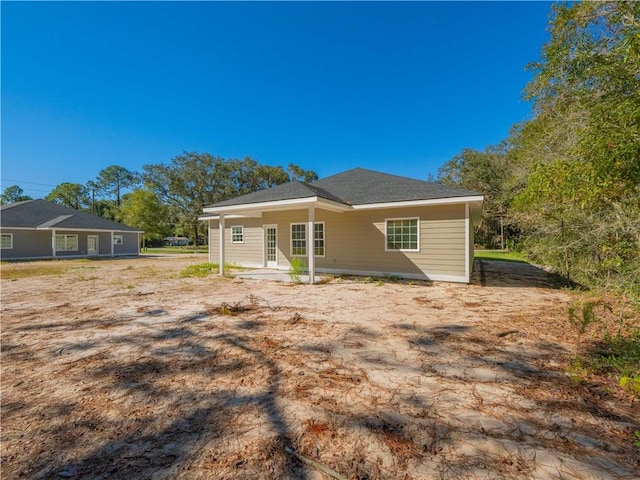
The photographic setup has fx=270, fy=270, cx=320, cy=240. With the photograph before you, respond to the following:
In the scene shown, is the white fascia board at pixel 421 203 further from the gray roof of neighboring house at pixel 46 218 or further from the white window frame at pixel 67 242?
the white window frame at pixel 67 242

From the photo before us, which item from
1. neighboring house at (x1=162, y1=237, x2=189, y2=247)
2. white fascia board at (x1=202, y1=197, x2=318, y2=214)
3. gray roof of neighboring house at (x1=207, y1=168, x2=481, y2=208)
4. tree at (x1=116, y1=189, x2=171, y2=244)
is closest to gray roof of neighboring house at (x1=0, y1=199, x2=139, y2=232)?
tree at (x1=116, y1=189, x2=171, y2=244)

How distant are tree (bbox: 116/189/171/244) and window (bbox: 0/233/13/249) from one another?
1108cm

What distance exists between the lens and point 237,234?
13031 millimetres

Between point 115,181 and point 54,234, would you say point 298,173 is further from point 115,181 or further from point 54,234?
point 115,181

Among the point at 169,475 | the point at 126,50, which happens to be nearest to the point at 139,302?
the point at 169,475

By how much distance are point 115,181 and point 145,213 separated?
3113 cm

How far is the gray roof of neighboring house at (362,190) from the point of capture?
8578mm

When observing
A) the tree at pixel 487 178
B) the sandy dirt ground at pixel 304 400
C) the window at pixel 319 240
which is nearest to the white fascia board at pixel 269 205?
the window at pixel 319 240

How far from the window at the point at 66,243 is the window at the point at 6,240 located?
234 centimetres

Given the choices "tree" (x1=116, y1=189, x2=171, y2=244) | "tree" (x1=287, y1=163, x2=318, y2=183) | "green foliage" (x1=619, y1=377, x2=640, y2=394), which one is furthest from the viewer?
"tree" (x1=287, y1=163, x2=318, y2=183)

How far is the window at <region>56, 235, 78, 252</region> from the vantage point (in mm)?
20484

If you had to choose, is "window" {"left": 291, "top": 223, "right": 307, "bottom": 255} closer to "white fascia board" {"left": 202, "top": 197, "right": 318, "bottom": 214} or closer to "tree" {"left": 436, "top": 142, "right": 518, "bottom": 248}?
"white fascia board" {"left": 202, "top": 197, "right": 318, "bottom": 214}

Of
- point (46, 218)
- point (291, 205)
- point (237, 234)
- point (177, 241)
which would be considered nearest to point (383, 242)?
point (291, 205)

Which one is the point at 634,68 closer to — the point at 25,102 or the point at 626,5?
the point at 626,5
